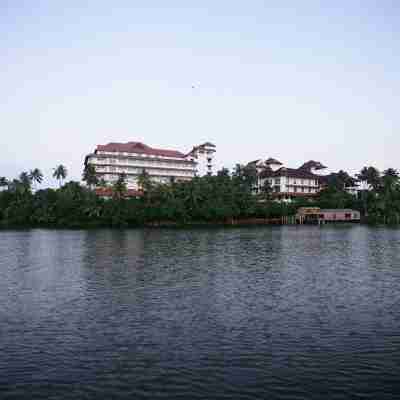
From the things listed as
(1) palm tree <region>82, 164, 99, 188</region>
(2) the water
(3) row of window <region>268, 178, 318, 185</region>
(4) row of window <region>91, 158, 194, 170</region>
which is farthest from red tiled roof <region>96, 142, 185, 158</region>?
(2) the water

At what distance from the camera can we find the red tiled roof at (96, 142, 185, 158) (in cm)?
14838

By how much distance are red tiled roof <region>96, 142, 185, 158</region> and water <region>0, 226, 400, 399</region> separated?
11092 cm

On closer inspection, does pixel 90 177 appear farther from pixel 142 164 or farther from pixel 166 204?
pixel 166 204

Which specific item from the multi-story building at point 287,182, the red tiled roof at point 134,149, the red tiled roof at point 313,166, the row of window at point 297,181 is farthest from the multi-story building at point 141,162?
the red tiled roof at point 313,166

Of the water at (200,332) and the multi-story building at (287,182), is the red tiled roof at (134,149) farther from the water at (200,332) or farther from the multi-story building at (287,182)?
the water at (200,332)

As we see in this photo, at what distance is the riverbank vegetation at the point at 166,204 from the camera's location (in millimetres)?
116938

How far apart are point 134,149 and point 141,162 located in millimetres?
6086

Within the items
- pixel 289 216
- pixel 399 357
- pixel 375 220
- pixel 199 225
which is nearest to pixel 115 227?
pixel 199 225

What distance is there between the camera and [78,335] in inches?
794

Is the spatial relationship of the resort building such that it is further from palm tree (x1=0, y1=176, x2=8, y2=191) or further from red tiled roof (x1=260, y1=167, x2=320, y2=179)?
palm tree (x1=0, y1=176, x2=8, y2=191)

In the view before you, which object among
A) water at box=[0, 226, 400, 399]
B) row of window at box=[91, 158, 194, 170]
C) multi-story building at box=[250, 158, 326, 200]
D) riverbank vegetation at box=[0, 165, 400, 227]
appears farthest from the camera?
multi-story building at box=[250, 158, 326, 200]

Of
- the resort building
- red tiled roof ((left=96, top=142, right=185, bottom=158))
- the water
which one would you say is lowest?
the water

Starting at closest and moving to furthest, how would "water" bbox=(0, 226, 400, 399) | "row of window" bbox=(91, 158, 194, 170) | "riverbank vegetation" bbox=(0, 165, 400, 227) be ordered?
"water" bbox=(0, 226, 400, 399) → "riverbank vegetation" bbox=(0, 165, 400, 227) → "row of window" bbox=(91, 158, 194, 170)

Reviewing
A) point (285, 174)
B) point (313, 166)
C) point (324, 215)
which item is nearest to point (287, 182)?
point (285, 174)
